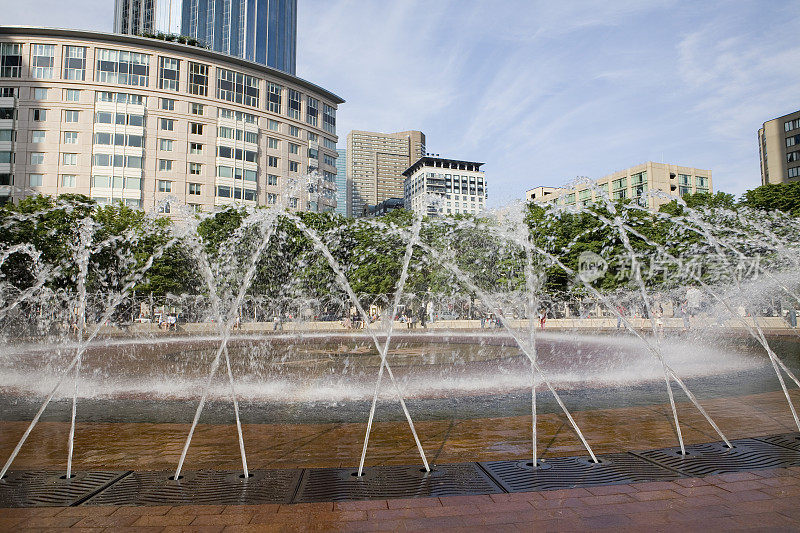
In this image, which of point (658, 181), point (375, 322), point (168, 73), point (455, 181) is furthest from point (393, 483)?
point (455, 181)

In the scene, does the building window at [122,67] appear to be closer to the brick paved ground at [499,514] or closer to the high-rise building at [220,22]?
the high-rise building at [220,22]

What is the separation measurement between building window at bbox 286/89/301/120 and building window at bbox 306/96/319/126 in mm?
1550

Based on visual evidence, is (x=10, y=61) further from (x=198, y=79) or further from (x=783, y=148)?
(x=783, y=148)

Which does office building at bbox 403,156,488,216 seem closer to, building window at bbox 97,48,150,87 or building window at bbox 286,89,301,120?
building window at bbox 286,89,301,120

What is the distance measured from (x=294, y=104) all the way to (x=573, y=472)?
227 ft

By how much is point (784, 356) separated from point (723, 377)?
475 centimetres

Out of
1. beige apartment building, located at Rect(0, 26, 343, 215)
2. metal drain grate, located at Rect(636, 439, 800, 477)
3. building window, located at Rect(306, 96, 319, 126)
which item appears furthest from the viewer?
building window, located at Rect(306, 96, 319, 126)

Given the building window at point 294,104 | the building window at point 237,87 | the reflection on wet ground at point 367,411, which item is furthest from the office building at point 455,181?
the reflection on wet ground at point 367,411

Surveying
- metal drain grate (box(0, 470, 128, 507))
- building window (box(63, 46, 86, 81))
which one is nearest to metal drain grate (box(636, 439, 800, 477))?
metal drain grate (box(0, 470, 128, 507))

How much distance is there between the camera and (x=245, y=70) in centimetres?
6322

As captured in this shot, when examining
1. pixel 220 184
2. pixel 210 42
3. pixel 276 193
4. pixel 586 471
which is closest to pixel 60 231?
pixel 220 184

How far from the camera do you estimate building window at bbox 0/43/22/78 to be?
180 feet

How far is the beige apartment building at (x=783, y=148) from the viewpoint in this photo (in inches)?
3009

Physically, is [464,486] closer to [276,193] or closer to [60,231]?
[60,231]
